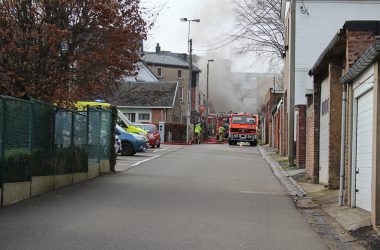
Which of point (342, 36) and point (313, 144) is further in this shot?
point (313, 144)

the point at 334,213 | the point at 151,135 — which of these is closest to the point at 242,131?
the point at 151,135

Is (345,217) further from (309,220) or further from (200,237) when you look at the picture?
(200,237)

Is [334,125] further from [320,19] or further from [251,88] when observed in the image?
[251,88]

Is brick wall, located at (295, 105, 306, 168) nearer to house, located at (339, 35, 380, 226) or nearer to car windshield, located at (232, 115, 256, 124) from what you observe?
house, located at (339, 35, 380, 226)

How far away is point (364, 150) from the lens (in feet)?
32.0

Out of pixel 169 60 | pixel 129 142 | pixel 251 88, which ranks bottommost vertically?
pixel 129 142

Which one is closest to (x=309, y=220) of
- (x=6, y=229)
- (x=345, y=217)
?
(x=345, y=217)

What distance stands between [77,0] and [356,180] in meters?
6.89

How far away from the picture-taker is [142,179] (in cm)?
1559

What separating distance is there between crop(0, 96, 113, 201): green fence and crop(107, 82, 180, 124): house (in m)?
37.7

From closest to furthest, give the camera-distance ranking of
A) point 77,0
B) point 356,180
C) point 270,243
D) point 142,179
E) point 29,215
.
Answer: point 270,243 < point 29,215 < point 356,180 < point 77,0 < point 142,179

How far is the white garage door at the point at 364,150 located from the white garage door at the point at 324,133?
12.7ft

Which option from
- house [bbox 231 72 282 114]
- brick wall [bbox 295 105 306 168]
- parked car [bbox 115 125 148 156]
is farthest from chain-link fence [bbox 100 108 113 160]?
house [bbox 231 72 282 114]

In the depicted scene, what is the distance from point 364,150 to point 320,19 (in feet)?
58.1
